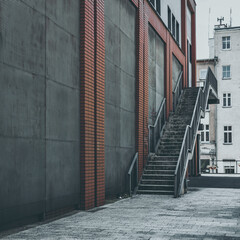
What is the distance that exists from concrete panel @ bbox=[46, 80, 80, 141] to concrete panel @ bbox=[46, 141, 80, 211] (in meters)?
0.21

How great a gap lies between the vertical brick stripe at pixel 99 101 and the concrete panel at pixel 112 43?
28.4 inches

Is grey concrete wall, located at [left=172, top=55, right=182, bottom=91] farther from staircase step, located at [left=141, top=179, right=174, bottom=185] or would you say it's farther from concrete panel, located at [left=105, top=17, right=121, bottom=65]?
concrete panel, located at [left=105, top=17, right=121, bottom=65]

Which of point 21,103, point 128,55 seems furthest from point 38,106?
point 128,55

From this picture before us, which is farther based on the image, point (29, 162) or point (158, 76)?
point (158, 76)

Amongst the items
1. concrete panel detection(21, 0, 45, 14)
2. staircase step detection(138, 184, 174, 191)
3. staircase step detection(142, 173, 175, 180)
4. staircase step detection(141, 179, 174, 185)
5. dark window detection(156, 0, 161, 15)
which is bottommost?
staircase step detection(138, 184, 174, 191)

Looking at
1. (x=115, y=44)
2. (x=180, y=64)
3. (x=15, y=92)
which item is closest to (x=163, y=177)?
(x=115, y=44)

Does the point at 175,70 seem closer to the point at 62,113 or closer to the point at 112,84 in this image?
the point at 112,84

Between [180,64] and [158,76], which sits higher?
[180,64]

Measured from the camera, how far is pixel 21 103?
26.8 ft

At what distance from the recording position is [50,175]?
9.23 meters

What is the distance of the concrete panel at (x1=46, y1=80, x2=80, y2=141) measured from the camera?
9.28 m

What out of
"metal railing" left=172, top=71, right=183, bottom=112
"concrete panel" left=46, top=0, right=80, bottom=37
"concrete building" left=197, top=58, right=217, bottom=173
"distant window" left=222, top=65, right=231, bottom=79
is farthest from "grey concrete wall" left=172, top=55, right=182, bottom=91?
"distant window" left=222, top=65, right=231, bottom=79

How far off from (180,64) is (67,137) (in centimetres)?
1571

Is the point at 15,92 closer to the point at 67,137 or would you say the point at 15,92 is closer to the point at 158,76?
the point at 67,137
